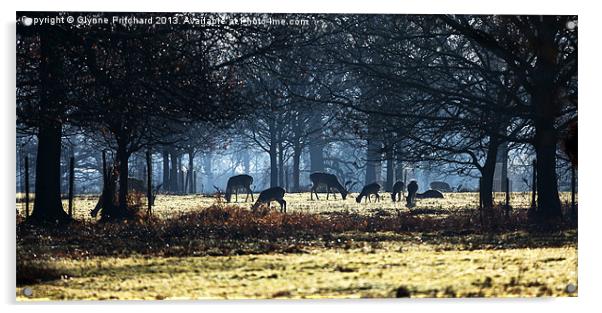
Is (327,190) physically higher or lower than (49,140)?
lower

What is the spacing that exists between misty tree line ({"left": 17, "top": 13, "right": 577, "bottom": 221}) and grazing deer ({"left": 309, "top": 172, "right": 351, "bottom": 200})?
139 mm

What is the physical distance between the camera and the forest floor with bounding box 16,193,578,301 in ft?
46.6

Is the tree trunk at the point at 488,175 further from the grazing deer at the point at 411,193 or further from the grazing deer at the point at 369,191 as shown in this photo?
the grazing deer at the point at 369,191

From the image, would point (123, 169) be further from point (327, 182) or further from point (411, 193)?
point (411, 193)

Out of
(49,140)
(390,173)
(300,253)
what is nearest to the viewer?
(300,253)

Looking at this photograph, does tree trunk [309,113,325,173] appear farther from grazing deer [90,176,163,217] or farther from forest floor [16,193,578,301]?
grazing deer [90,176,163,217]

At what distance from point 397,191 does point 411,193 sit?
376 millimetres

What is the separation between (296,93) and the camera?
640 inches

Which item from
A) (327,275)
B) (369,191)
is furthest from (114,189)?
(327,275)

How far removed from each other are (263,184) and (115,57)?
2789mm

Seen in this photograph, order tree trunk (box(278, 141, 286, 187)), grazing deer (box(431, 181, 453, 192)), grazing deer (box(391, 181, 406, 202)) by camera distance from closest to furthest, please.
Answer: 1. tree trunk (box(278, 141, 286, 187))
2. grazing deer (box(431, 181, 453, 192))
3. grazing deer (box(391, 181, 406, 202))

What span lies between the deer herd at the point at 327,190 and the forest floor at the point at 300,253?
0.15m

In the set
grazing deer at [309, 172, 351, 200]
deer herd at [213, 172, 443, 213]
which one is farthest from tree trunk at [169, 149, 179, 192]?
grazing deer at [309, 172, 351, 200]

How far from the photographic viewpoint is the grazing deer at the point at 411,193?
642 inches
